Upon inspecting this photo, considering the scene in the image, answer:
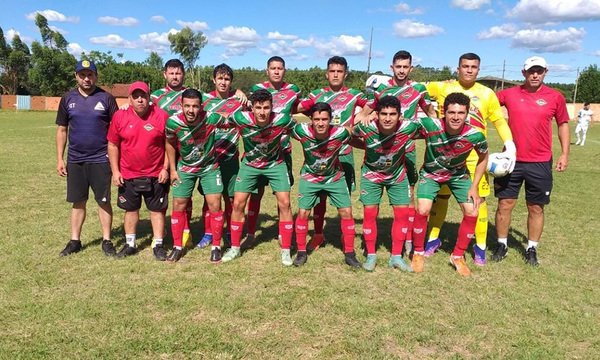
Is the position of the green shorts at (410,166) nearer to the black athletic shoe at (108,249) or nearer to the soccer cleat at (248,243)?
the soccer cleat at (248,243)

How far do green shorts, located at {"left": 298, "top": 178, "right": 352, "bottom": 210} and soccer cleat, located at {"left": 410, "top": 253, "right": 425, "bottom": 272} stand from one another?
983mm

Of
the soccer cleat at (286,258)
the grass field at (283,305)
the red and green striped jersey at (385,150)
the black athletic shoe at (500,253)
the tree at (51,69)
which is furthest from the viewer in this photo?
the tree at (51,69)

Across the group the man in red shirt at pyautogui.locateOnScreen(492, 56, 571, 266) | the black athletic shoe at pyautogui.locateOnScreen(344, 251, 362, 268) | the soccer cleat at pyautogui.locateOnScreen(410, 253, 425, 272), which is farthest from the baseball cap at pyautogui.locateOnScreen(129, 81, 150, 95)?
the man in red shirt at pyautogui.locateOnScreen(492, 56, 571, 266)

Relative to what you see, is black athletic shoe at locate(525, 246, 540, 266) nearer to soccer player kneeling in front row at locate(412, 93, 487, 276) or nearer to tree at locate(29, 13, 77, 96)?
soccer player kneeling in front row at locate(412, 93, 487, 276)

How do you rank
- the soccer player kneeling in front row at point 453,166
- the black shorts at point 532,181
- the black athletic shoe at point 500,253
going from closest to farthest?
the soccer player kneeling in front row at point 453,166 < the black shorts at point 532,181 < the black athletic shoe at point 500,253

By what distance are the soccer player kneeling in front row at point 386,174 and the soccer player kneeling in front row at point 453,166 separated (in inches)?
6.7

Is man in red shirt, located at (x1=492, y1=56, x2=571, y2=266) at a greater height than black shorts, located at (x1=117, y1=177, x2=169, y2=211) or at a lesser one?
Result: greater

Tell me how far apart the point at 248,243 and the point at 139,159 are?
1724mm

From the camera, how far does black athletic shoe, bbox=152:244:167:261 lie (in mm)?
5058

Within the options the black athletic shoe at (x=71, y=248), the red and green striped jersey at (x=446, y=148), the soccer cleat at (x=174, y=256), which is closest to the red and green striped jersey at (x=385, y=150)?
the red and green striped jersey at (x=446, y=148)

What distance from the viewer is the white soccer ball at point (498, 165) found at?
4946mm

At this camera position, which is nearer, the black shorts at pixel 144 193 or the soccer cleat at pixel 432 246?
the black shorts at pixel 144 193

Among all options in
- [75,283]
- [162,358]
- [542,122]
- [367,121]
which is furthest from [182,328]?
[542,122]

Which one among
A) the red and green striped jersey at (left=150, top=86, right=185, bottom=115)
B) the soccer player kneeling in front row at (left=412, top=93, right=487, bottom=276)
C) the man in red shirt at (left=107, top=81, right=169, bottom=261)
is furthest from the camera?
the red and green striped jersey at (left=150, top=86, right=185, bottom=115)
